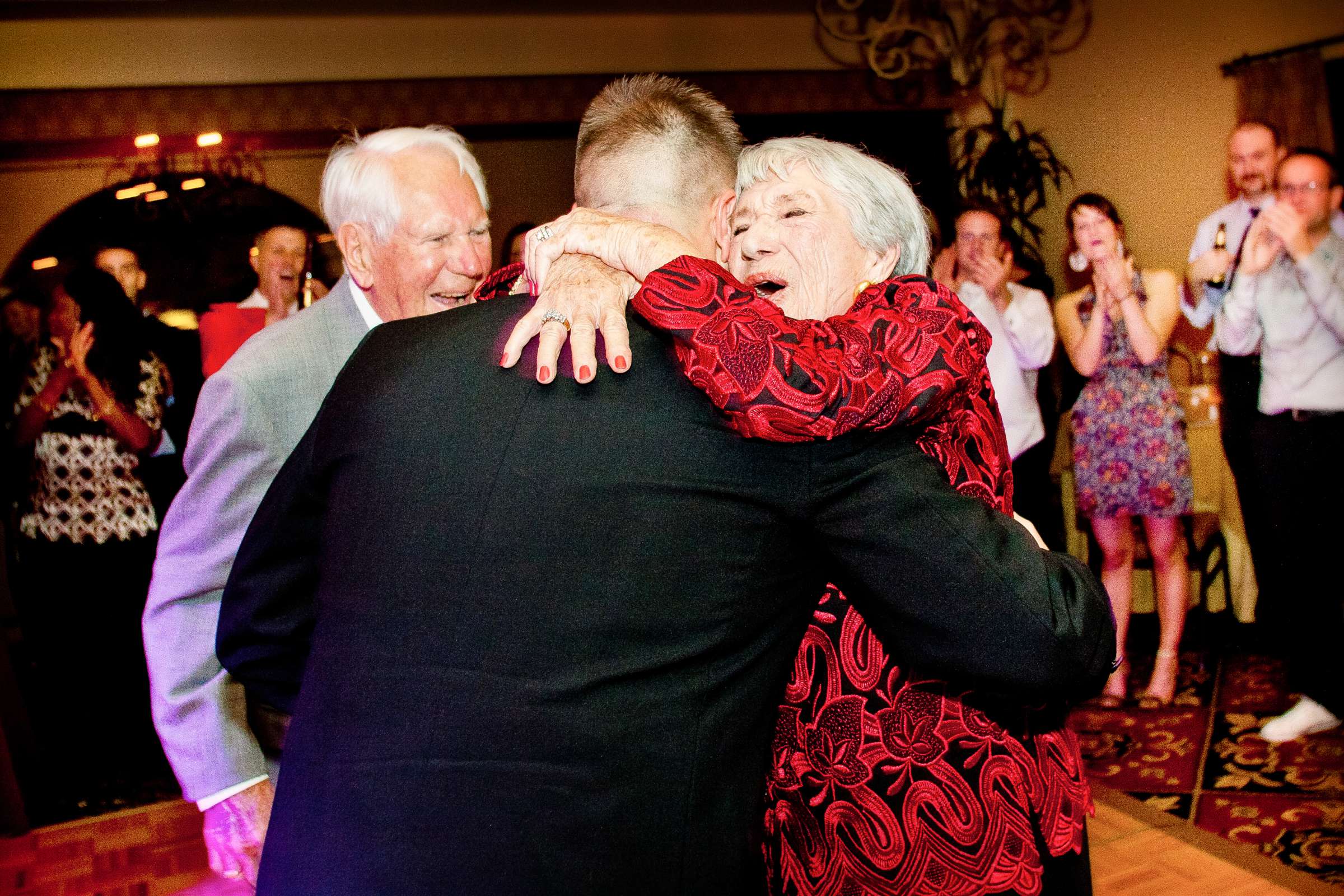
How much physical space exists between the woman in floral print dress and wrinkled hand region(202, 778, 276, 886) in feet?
11.2

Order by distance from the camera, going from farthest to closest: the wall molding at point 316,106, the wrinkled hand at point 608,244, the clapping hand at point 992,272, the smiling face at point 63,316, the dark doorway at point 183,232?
the dark doorway at point 183,232 < the wall molding at point 316,106 < the smiling face at point 63,316 < the clapping hand at point 992,272 < the wrinkled hand at point 608,244

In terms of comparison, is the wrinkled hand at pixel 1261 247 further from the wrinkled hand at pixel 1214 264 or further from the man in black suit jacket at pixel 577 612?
the man in black suit jacket at pixel 577 612

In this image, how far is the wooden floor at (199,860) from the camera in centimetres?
276

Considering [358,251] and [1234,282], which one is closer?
[358,251]

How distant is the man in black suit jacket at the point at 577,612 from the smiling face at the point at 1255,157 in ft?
12.9

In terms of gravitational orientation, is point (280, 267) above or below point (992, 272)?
above

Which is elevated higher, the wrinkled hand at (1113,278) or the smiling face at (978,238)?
the smiling face at (978,238)

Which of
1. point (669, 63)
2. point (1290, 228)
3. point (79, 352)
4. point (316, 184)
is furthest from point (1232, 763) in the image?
point (316, 184)

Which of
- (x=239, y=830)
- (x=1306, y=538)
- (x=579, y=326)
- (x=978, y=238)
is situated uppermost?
(x=978, y=238)

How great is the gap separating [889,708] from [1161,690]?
3.49 meters

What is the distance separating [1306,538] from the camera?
3.78 meters

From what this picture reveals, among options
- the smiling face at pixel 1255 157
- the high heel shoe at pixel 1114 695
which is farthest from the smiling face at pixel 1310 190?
the high heel shoe at pixel 1114 695

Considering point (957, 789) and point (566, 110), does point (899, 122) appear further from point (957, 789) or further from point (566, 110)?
point (957, 789)

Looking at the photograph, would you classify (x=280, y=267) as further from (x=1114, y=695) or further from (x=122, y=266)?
(x=1114, y=695)
